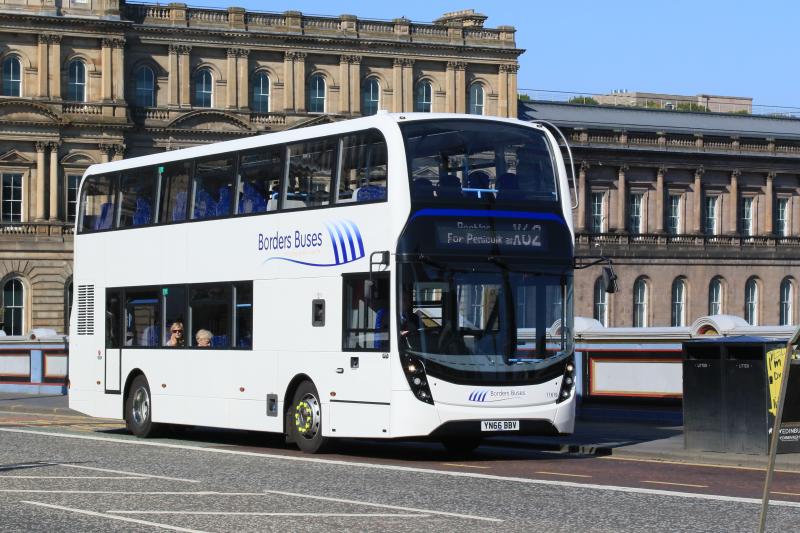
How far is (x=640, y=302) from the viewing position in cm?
9650

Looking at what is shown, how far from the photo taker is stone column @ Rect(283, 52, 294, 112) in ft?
285

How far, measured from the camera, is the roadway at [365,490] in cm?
1496

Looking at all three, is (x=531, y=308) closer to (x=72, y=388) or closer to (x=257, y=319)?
(x=257, y=319)

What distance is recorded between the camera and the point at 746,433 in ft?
72.5

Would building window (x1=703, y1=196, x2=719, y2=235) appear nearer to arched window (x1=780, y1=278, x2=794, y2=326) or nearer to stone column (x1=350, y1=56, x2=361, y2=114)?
arched window (x1=780, y1=278, x2=794, y2=326)

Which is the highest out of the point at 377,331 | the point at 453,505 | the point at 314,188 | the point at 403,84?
the point at 403,84

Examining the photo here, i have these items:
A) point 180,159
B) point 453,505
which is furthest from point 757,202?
point 453,505

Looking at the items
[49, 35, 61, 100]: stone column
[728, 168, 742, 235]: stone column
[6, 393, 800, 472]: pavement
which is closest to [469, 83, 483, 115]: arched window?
[728, 168, 742, 235]: stone column

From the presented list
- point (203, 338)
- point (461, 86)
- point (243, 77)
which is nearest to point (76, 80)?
point (243, 77)

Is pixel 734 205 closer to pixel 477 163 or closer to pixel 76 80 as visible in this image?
pixel 76 80

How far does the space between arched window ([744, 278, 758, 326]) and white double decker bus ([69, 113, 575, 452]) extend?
77.1 m

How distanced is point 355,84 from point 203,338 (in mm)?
62980

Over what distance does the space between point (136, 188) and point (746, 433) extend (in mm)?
10716

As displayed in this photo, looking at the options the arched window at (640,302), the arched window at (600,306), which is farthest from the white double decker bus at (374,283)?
the arched window at (640,302)
